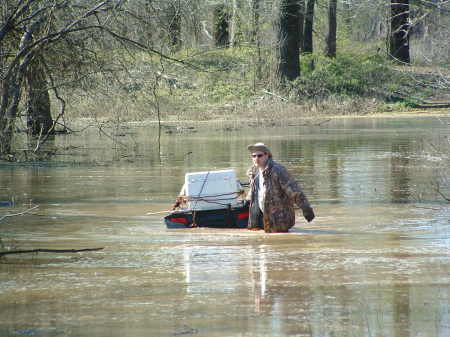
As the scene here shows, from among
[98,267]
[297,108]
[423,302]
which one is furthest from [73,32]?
[297,108]

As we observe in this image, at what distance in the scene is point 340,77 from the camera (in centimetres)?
3778

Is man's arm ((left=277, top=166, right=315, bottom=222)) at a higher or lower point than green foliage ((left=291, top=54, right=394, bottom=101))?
lower

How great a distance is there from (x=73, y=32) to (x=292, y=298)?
983cm

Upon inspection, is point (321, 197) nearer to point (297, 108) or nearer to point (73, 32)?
point (73, 32)

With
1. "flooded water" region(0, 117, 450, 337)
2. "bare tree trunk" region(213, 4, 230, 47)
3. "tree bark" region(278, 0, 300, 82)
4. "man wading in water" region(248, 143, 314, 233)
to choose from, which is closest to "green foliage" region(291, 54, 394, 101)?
"tree bark" region(278, 0, 300, 82)

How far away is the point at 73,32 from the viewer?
Result: 16156mm

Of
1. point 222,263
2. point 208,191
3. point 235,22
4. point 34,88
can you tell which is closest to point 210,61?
point 235,22

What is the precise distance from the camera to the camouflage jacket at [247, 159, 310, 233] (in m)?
10.9

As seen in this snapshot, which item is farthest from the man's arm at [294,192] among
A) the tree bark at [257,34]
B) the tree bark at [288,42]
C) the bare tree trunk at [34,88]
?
the tree bark at [288,42]

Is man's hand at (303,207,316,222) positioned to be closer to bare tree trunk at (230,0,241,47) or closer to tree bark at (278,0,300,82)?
bare tree trunk at (230,0,241,47)

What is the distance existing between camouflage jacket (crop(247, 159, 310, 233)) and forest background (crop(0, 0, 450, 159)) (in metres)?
2.74

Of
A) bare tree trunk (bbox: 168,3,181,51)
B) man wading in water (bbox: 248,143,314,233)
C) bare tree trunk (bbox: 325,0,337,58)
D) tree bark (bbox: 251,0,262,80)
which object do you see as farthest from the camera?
bare tree trunk (bbox: 325,0,337,58)

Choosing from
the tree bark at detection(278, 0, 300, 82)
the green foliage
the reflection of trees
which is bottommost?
the reflection of trees

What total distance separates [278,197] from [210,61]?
24.2m
